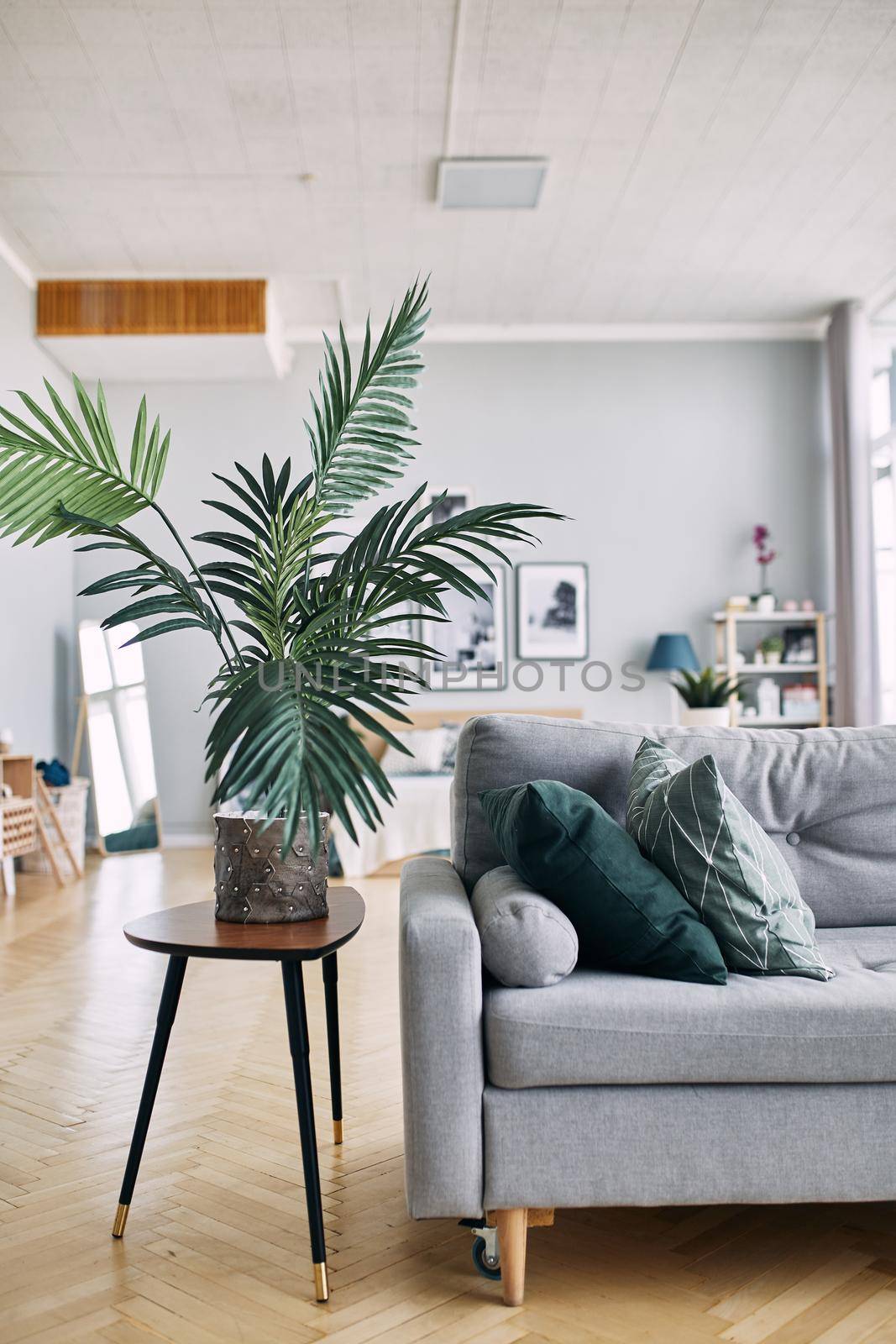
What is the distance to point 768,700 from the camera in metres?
7.22

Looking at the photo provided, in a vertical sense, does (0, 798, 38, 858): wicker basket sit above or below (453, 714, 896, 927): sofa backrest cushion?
below

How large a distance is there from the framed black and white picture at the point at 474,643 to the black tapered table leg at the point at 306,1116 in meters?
5.72

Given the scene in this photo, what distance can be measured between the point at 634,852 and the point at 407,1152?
1.95 ft

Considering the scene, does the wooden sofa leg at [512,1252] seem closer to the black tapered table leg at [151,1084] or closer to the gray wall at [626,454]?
the black tapered table leg at [151,1084]

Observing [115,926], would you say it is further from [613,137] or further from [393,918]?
[613,137]

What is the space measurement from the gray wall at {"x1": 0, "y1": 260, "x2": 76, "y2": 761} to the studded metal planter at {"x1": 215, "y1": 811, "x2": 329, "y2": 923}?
15.0 feet

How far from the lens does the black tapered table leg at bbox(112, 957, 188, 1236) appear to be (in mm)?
1791

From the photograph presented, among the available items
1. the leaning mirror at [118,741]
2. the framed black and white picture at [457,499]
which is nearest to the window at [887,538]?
the framed black and white picture at [457,499]

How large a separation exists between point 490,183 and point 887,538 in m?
3.63

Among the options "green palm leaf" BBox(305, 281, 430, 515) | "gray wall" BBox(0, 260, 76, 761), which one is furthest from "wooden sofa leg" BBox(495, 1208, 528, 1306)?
"gray wall" BBox(0, 260, 76, 761)

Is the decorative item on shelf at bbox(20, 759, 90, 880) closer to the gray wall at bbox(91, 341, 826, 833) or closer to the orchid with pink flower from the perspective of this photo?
the gray wall at bbox(91, 341, 826, 833)

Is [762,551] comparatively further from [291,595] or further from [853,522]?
[291,595]

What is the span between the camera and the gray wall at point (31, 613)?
6.04m

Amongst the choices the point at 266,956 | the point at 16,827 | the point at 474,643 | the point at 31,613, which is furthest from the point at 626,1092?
the point at 474,643
